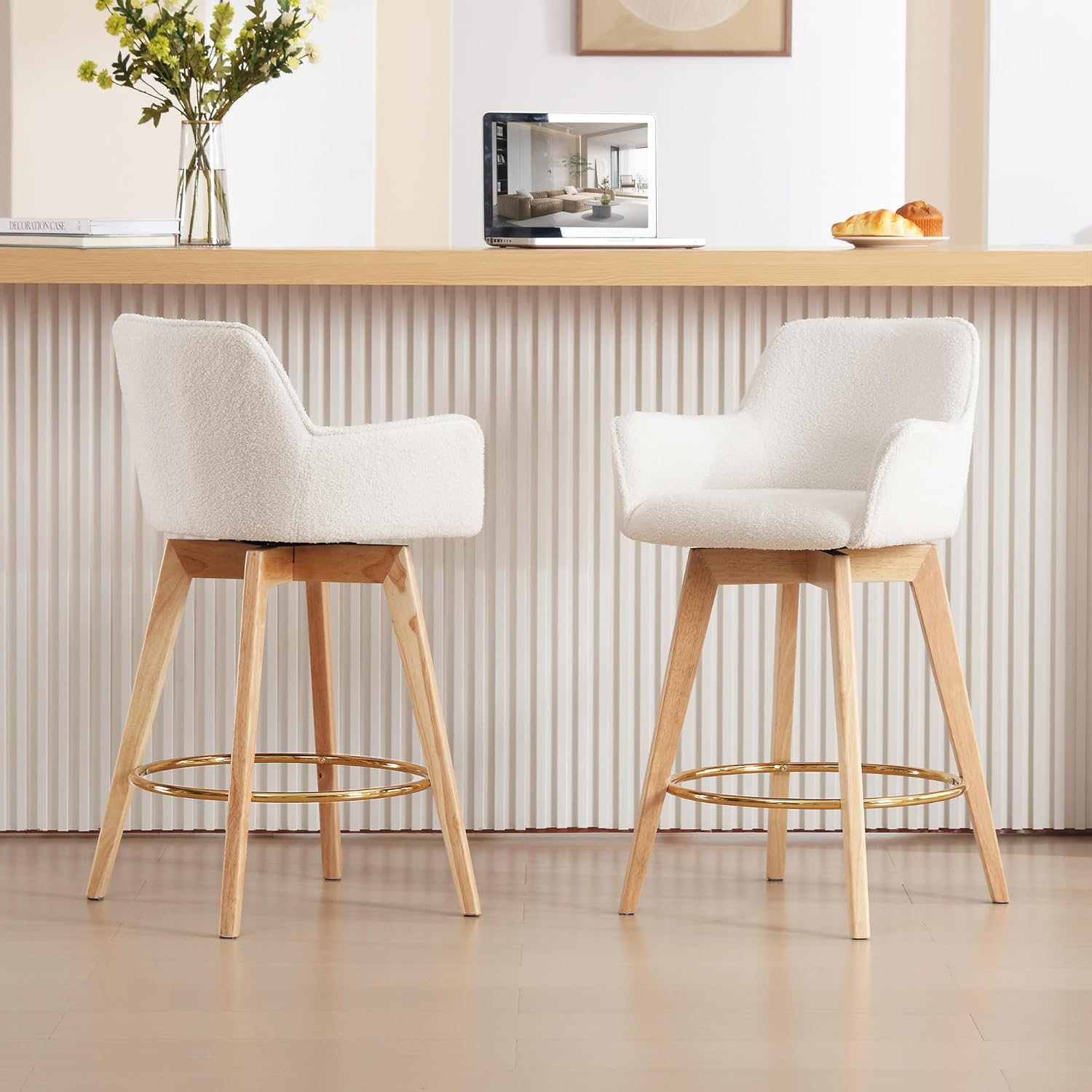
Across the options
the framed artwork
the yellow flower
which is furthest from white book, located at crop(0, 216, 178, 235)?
the framed artwork

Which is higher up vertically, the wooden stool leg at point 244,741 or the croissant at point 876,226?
the croissant at point 876,226

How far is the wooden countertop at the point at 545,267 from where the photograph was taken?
7.36 feet

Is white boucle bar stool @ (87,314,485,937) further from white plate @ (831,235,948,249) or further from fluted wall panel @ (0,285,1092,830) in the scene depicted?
white plate @ (831,235,948,249)

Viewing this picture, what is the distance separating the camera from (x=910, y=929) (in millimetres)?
2023

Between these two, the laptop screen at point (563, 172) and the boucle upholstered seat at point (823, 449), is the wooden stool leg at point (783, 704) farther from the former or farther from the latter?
the laptop screen at point (563, 172)

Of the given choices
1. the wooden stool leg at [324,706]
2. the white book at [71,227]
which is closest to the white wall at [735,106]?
the white book at [71,227]

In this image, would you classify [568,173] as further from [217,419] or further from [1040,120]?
[1040,120]

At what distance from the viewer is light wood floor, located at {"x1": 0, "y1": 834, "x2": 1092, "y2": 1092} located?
5.13ft

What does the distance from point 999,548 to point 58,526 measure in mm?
1491

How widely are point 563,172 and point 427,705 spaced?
2.84ft

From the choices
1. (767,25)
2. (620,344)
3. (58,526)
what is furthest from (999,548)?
(767,25)

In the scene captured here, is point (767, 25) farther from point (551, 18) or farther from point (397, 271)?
point (397, 271)

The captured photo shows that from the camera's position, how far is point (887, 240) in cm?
235

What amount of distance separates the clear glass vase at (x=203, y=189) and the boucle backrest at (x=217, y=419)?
44 centimetres
